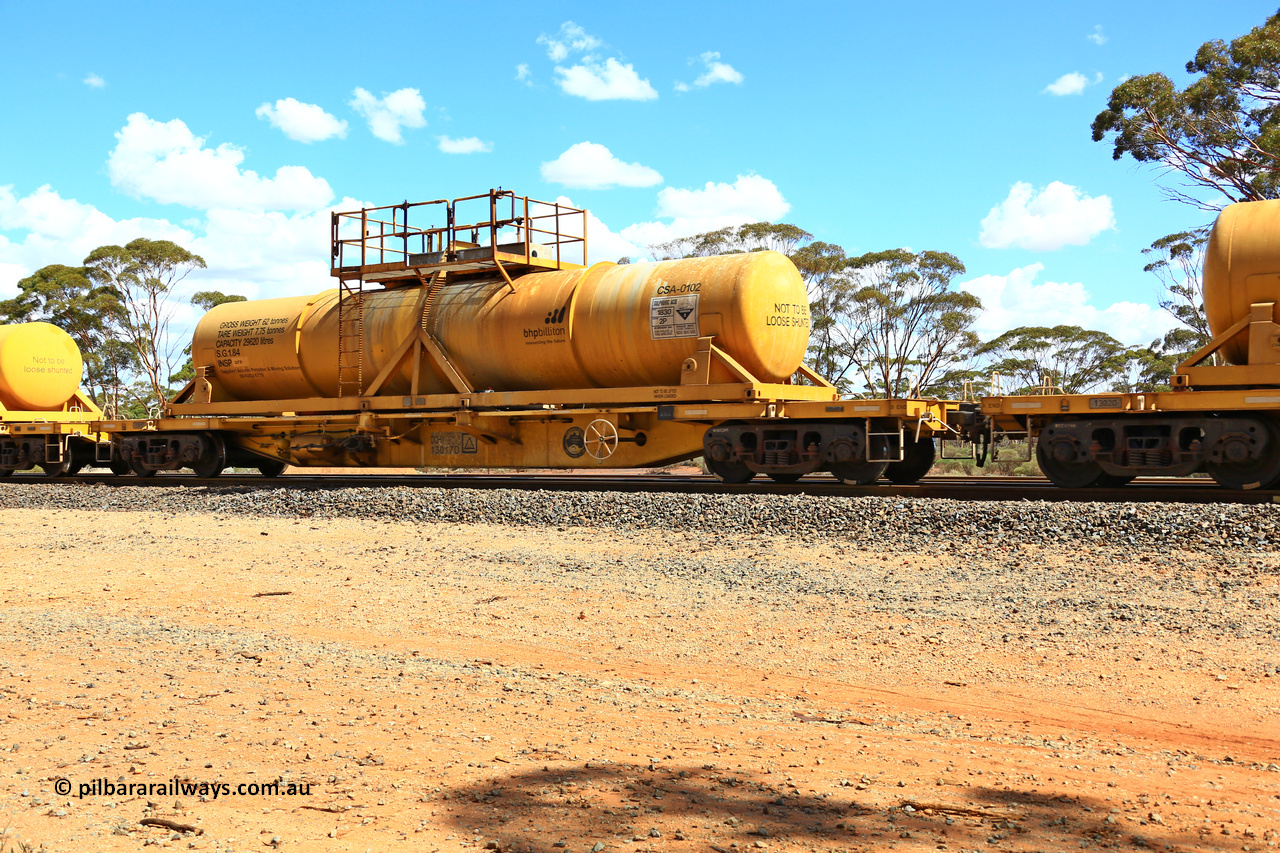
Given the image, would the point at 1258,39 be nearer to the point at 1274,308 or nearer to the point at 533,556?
the point at 1274,308

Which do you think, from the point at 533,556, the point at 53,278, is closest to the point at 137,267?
the point at 53,278

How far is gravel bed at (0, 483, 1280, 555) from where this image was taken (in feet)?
32.6

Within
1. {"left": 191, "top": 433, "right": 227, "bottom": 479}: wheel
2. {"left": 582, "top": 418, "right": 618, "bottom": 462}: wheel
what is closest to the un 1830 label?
{"left": 582, "top": 418, "right": 618, "bottom": 462}: wheel

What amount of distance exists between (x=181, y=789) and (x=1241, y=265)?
39.5 feet

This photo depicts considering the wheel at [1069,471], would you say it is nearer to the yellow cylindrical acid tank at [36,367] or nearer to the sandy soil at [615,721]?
the sandy soil at [615,721]

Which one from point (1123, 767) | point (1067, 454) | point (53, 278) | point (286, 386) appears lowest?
point (1123, 767)

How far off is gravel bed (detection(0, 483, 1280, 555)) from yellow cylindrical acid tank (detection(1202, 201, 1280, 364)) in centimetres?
273

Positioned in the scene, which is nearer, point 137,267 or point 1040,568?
point 1040,568

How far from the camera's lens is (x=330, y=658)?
679 centimetres

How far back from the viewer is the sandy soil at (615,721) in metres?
4.01

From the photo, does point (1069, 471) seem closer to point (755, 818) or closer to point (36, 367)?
point (755, 818)

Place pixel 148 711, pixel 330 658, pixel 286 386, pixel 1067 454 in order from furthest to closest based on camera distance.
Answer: pixel 286 386 < pixel 1067 454 < pixel 330 658 < pixel 148 711

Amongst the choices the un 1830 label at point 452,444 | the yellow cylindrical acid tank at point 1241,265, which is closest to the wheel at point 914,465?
the yellow cylindrical acid tank at point 1241,265

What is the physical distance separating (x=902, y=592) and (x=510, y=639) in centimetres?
331
